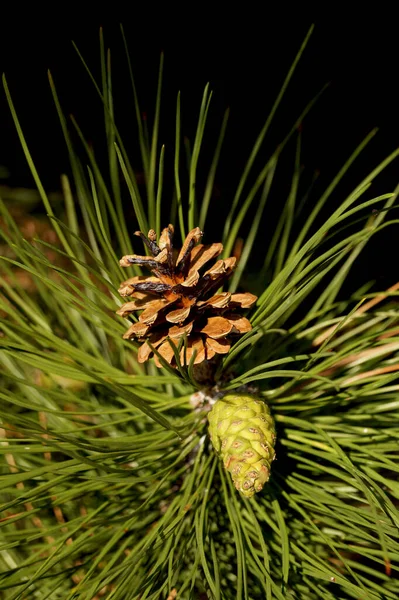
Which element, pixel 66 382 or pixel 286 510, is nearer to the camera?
pixel 286 510

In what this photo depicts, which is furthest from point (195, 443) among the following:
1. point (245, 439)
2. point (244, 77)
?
point (244, 77)

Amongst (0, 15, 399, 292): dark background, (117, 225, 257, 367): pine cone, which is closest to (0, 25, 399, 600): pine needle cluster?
(117, 225, 257, 367): pine cone

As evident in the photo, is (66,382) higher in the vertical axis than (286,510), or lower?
higher

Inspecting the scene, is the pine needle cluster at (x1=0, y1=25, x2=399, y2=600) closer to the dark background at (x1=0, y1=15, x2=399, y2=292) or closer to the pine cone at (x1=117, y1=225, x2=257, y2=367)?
the pine cone at (x1=117, y1=225, x2=257, y2=367)

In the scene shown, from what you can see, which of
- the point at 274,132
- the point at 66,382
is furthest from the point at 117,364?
the point at 274,132

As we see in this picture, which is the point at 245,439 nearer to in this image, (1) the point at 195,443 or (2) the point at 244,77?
(1) the point at 195,443

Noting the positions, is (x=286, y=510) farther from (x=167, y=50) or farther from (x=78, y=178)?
(x=167, y=50)
